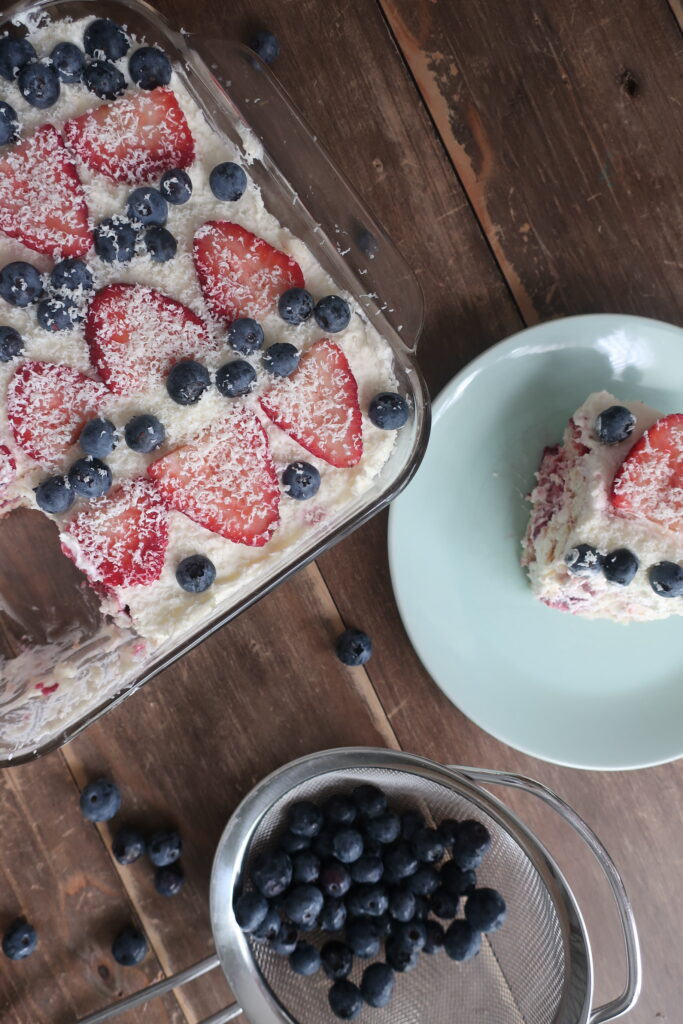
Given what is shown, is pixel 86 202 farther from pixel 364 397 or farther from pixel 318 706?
pixel 318 706

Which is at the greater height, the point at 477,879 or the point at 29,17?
the point at 29,17

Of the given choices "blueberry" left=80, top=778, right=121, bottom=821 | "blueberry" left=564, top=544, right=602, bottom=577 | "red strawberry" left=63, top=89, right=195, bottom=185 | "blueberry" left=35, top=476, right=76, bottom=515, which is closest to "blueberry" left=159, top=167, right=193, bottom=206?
"red strawberry" left=63, top=89, right=195, bottom=185

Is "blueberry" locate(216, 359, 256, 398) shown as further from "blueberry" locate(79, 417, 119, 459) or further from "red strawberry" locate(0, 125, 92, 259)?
"red strawberry" locate(0, 125, 92, 259)

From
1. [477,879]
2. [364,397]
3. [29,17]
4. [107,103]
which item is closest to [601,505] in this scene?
[364,397]

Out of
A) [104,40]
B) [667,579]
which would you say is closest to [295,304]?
[104,40]

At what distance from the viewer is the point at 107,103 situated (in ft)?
5.54

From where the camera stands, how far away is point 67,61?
1.66 metres

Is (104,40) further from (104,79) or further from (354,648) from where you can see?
(354,648)

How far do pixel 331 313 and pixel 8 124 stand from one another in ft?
2.52

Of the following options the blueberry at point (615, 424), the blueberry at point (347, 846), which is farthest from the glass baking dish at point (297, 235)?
the blueberry at point (347, 846)

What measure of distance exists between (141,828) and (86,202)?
5.17ft

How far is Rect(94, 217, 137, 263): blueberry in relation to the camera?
1.66m

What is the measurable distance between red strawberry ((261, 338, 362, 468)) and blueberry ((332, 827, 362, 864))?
978mm

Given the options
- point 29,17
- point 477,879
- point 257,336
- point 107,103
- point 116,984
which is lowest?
point 477,879
